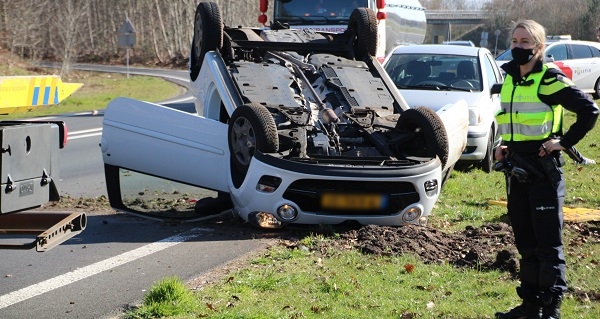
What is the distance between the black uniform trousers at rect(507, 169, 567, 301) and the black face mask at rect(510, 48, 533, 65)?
0.72 m

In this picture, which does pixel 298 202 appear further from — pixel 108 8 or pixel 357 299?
pixel 108 8

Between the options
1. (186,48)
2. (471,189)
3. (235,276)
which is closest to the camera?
(235,276)

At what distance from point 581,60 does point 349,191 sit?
21619mm

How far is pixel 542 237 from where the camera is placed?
215 inches

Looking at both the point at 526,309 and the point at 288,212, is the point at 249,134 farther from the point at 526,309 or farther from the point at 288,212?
the point at 526,309

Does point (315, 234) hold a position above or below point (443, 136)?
below

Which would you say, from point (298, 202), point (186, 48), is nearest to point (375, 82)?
point (298, 202)

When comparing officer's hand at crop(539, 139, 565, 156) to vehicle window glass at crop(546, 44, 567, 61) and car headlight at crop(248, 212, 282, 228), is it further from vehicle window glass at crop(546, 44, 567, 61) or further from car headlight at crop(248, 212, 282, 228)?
vehicle window glass at crop(546, 44, 567, 61)

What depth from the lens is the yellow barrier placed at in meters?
4.53

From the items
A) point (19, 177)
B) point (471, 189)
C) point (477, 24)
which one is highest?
point (19, 177)

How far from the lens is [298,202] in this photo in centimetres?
810

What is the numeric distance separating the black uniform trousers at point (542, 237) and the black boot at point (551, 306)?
1.1 inches

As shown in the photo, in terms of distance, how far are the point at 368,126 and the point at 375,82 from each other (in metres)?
1.18

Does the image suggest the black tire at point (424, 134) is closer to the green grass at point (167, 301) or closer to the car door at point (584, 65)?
the green grass at point (167, 301)
